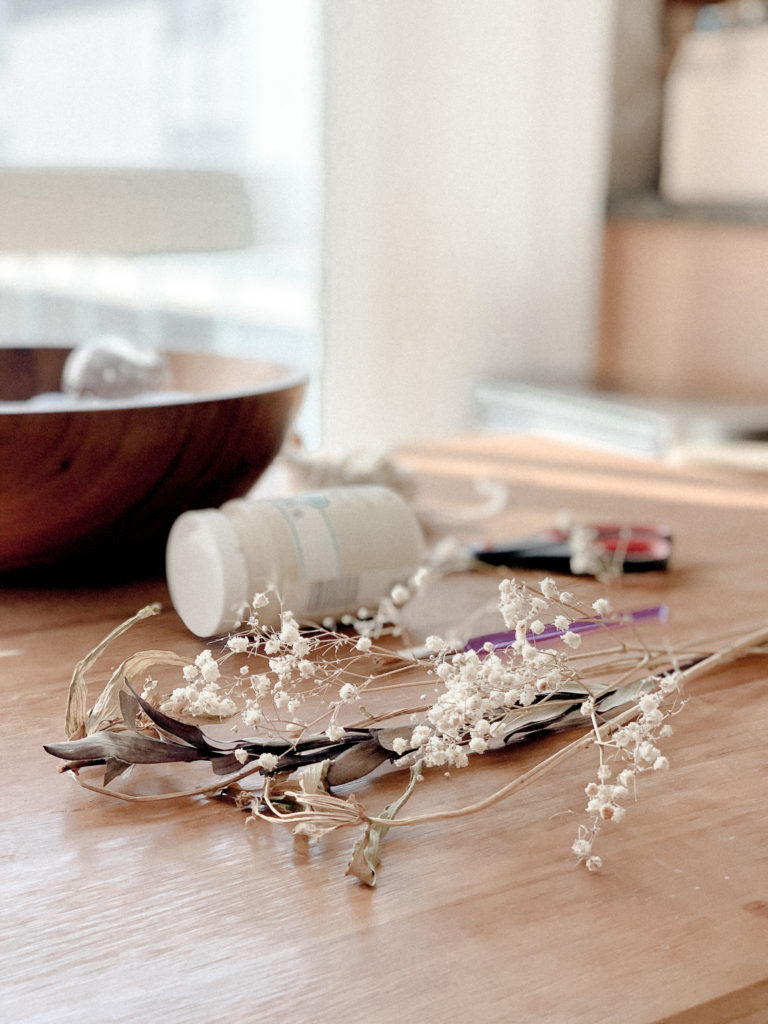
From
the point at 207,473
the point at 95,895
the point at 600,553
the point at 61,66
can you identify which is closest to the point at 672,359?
the point at 61,66

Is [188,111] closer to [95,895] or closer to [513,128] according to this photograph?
[513,128]

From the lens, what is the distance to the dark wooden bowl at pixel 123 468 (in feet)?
2.26

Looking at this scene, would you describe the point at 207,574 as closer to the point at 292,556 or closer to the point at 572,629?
the point at 292,556

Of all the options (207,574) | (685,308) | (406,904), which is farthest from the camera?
(685,308)

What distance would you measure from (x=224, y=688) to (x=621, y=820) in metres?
0.21

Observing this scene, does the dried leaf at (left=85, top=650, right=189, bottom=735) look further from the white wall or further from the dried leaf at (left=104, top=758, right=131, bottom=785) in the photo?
the white wall

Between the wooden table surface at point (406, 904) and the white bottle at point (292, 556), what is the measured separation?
0.07 m

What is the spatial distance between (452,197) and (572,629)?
147cm

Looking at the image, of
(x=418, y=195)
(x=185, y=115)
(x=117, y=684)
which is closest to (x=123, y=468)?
(x=117, y=684)

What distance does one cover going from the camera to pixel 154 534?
773mm

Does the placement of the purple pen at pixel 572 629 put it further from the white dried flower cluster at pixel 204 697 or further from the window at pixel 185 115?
the window at pixel 185 115

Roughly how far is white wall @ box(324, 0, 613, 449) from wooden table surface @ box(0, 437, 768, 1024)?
1.45 metres

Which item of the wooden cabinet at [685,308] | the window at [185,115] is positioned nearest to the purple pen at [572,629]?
the wooden cabinet at [685,308]

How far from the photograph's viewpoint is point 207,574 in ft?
2.13
